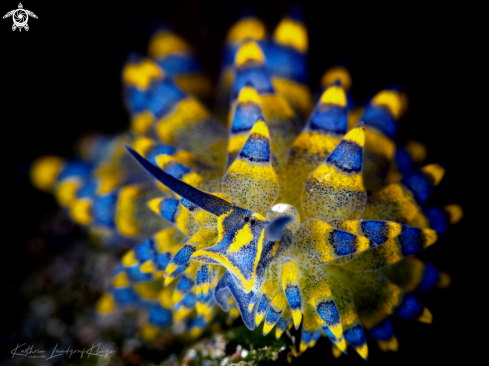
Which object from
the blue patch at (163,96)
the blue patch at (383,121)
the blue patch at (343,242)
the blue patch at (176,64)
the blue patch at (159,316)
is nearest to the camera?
the blue patch at (343,242)

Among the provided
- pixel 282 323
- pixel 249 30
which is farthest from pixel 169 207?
pixel 249 30

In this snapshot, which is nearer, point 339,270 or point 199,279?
point 199,279

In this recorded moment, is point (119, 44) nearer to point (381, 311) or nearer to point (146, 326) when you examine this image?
point (146, 326)

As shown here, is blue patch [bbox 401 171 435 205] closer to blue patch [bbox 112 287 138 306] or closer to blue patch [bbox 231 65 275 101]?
blue patch [bbox 231 65 275 101]

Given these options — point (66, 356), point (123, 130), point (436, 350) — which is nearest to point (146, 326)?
point (66, 356)

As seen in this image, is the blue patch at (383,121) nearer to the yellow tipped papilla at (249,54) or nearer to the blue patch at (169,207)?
the yellow tipped papilla at (249,54)
